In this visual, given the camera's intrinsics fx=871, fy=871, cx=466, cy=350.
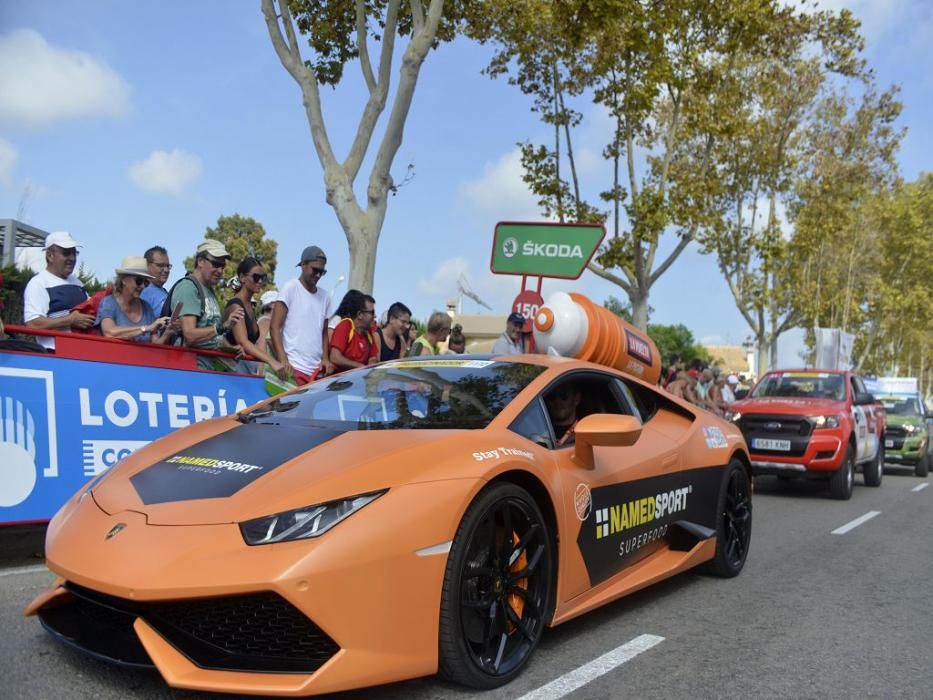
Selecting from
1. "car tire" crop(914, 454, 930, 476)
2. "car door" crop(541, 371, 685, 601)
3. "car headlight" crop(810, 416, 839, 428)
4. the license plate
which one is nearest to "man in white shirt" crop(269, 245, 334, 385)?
"car door" crop(541, 371, 685, 601)

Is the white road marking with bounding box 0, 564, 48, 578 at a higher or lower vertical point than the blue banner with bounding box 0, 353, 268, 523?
lower

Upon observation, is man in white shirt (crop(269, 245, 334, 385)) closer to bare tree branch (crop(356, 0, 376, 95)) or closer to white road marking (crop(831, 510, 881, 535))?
bare tree branch (crop(356, 0, 376, 95))

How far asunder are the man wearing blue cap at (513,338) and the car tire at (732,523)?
307 centimetres

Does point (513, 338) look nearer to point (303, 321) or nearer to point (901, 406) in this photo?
point (303, 321)

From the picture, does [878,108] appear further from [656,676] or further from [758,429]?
[656,676]

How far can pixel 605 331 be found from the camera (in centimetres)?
658

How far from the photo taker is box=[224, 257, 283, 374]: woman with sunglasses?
694 cm

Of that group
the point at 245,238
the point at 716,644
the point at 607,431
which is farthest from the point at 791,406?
the point at 245,238

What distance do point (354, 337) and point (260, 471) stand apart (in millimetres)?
4591

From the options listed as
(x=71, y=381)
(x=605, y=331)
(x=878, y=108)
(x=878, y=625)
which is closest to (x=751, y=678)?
(x=878, y=625)

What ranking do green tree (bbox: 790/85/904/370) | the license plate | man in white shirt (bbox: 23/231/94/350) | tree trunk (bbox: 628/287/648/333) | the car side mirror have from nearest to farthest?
the car side mirror, man in white shirt (bbox: 23/231/94/350), the license plate, tree trunk (bbox: 628/287/648/333), green tree (bbox: 790/85/904/370)

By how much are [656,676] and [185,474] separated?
2.06 metres

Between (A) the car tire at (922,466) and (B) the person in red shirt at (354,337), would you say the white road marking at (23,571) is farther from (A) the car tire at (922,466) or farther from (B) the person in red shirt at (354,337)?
(A) the car tire at (922,466)

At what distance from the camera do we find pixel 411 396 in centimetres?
407
